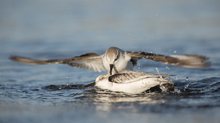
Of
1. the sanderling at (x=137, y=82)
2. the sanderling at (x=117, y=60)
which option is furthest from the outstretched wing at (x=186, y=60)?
the sanderling at (x=137, y=82)

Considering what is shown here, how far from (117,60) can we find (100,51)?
535 centimetres

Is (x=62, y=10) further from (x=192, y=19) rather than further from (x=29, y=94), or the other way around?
(x=29, y=94)

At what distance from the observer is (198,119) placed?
9391 mm

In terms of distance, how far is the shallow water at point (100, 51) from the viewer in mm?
10125

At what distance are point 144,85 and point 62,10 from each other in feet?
37.7

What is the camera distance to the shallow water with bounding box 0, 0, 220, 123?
399 inches

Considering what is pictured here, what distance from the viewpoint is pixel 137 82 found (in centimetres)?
1114

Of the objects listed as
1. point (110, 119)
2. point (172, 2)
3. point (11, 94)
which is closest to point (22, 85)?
point (11, 94)

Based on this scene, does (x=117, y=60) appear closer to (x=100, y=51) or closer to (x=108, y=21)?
(x=100, y=51)

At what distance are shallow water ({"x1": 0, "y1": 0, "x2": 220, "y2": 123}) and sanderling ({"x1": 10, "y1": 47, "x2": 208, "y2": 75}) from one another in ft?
1.62

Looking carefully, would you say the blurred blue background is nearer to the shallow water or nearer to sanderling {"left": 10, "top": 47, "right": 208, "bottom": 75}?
the shallow water

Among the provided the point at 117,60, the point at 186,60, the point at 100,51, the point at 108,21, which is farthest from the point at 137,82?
the point at 108,21

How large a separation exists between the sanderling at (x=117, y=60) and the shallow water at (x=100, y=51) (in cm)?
50

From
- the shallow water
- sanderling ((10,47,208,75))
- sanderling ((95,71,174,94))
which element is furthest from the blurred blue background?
sanderling ((95,71,174,94))
